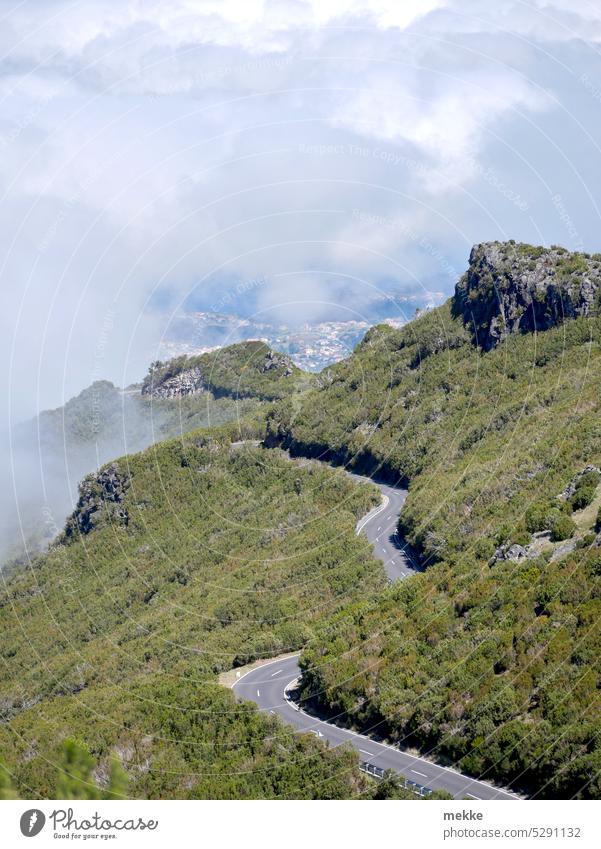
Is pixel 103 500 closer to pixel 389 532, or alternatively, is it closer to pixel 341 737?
pixel 389 532

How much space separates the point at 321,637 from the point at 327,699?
1016 cm

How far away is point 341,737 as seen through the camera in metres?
50.2

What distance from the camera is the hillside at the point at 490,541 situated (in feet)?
147

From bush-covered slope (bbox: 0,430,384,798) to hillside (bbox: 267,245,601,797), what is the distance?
618 cm

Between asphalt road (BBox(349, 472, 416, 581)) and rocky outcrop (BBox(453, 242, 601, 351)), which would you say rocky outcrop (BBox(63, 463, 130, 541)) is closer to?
asphalt road (BBox(349, 472, 416, 581))

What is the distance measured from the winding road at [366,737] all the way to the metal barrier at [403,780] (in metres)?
0.12

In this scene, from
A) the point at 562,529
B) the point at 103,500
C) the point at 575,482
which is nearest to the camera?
the point at 562,529

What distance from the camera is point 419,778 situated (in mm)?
43062

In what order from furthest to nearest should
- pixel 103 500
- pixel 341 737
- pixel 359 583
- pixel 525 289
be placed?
1. pixel 103 500
2. pixel 525 289
3. pixel 359 583
4. pixel 341 737

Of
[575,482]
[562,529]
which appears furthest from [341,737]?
[575,482]

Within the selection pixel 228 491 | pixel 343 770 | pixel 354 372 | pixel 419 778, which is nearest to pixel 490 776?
pixel 419 778

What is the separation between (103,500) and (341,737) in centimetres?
10602

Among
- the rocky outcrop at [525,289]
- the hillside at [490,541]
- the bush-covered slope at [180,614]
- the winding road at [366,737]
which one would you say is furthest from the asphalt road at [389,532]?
the rocky outcrop at [525,289]

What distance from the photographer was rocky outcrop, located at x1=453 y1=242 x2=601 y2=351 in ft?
384
